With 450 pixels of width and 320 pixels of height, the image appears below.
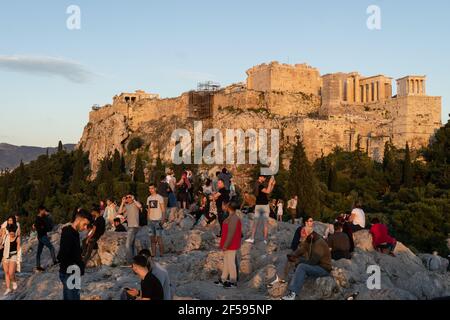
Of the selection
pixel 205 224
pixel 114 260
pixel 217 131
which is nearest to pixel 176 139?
pixel 217 131

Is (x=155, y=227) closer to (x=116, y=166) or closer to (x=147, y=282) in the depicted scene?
(x=147, y=282)

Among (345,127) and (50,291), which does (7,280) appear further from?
(345,127)

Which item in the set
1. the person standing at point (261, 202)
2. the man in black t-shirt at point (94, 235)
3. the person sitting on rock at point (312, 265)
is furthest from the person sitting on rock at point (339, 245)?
the man in black t-shirt at point (94, 235)

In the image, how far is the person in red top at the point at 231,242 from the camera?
10898 millimetres

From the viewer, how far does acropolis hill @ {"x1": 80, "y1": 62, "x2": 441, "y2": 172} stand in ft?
168

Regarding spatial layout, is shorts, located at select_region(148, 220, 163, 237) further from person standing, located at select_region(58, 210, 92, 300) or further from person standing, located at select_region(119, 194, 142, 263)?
person standing, located at select_region(58, 210, 92, 300)

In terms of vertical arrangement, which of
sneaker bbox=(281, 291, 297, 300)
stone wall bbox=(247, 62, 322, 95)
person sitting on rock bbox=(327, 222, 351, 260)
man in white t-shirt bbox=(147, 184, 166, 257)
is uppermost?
stone wall bbox=(247, 62, 322, 95)

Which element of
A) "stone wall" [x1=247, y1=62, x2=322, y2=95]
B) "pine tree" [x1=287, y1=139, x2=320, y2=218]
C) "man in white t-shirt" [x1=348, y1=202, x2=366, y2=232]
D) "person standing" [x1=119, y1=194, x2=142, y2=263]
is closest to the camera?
"person standing" [x1=119, y1=194, x2=142, y2=263]

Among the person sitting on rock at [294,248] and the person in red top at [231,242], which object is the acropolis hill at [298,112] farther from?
the person in red top at [231,242]

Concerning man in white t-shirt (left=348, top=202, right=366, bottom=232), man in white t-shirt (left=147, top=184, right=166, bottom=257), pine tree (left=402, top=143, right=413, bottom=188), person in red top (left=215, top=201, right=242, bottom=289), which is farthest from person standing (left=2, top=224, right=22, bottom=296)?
pine tree (left=402, top=143, right=413, bottom=188)

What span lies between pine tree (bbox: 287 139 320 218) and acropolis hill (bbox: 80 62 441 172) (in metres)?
12.3

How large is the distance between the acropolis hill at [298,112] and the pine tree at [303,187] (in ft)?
40.2

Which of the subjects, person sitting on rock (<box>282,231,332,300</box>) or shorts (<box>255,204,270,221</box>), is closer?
person sitting on rock (<box>282,231,332,300</box>)
